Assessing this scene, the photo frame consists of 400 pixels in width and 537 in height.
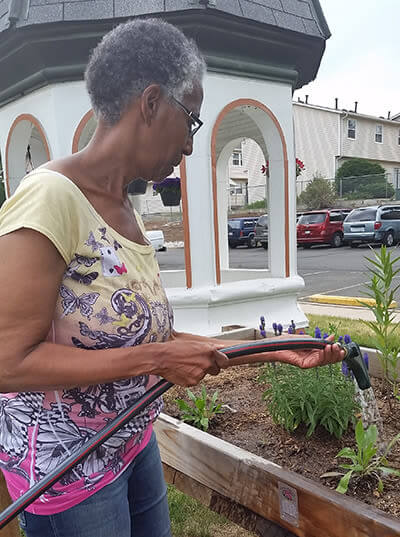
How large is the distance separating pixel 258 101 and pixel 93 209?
4.34m

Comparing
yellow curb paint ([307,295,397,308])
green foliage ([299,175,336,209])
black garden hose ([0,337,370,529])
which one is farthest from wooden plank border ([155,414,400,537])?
green foliage ([299,175,336,209])

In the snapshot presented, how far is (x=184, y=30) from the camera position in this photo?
4293 millimetres

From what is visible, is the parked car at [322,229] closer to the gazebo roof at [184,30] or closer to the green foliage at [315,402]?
the gazebo roof at [184,30]

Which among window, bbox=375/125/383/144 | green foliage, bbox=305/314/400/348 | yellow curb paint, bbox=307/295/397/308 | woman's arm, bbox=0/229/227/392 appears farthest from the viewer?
window, bbox=375/125/383/144

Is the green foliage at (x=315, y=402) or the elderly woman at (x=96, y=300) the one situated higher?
the elderly woman at (x=96, y=300)

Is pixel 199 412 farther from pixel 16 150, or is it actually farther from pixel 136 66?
pixel 16 150

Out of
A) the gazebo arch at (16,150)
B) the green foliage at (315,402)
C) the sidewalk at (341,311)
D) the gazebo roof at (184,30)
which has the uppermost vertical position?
the gazebo roof at (184,30)

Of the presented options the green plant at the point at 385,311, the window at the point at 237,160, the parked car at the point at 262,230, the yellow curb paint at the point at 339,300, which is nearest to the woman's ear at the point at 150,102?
the green plant at the point at 385,311

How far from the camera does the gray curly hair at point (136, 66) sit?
1181 millimetres

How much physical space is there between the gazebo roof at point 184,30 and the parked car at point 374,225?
15.1 metres

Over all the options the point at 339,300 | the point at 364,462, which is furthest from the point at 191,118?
the point at 339,300

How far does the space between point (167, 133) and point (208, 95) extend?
12.4ft

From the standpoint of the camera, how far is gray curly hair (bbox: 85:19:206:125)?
3.87 ft

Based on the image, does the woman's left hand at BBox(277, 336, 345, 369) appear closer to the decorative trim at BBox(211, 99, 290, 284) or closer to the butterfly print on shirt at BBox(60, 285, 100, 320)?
the butterfly print on shirt at BBox(60, 285, 100, 320)
